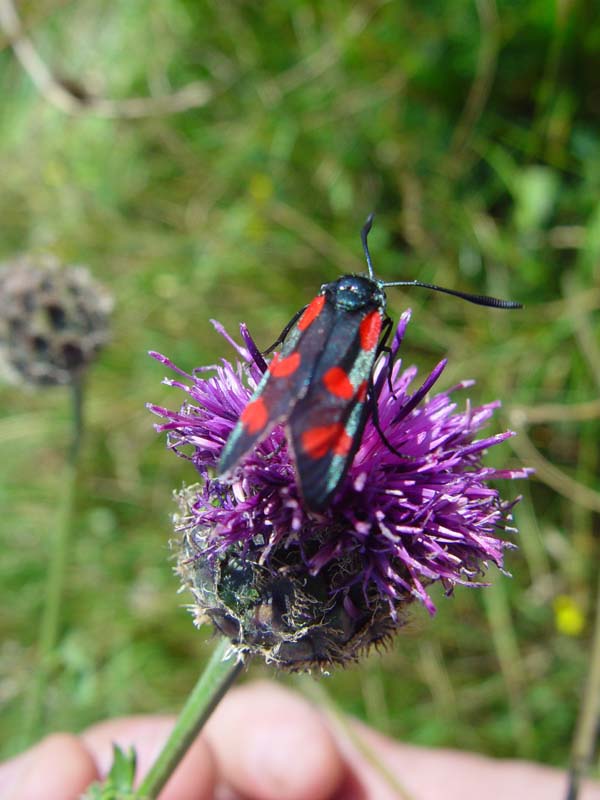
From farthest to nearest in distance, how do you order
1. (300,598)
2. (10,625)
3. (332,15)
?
(10,625) → (332,15) → (300,598)

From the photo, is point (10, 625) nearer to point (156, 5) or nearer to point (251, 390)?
point (251, 390)

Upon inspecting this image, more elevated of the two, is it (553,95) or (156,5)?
(156,5)

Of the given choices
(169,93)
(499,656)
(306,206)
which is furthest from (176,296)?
(499,656)

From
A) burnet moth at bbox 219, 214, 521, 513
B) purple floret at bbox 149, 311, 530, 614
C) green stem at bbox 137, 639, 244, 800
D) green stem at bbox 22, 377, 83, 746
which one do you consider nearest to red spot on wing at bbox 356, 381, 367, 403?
burnet moth at bbox 219, 214, 521, 513

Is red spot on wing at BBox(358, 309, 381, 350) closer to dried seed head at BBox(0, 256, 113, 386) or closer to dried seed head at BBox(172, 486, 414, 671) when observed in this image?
dried seed head at BBox(172, 486, 414, 671)

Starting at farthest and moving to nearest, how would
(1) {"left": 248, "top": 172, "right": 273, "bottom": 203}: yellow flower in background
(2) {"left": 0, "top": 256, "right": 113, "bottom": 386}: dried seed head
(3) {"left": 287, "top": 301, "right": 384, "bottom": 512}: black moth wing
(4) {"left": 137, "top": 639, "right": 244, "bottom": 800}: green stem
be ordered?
(1) {"left": 248, "top": 172, "right": 273, "bottom": 203}: yellow flower in background < (2) {"left": 0, "top": 256, "right": 113, "bottom": 386}: dried seed head < (4) {"left": 137, "top": 639, "right": 244, "bottom": 800}: green stem < (3) {"left": 287, "top": 301, "right": 384, "bottom": 512}: black moth wing

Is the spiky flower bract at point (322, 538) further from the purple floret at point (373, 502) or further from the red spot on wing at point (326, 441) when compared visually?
the red spot on wing at point (326, 441)

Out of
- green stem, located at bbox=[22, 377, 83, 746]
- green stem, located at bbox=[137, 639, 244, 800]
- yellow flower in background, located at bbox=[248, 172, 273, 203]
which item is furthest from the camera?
yellow flower in background, located at bbox=[248, 172, 273, 203]

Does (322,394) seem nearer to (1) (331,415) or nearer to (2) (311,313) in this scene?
(1) (331,415)
